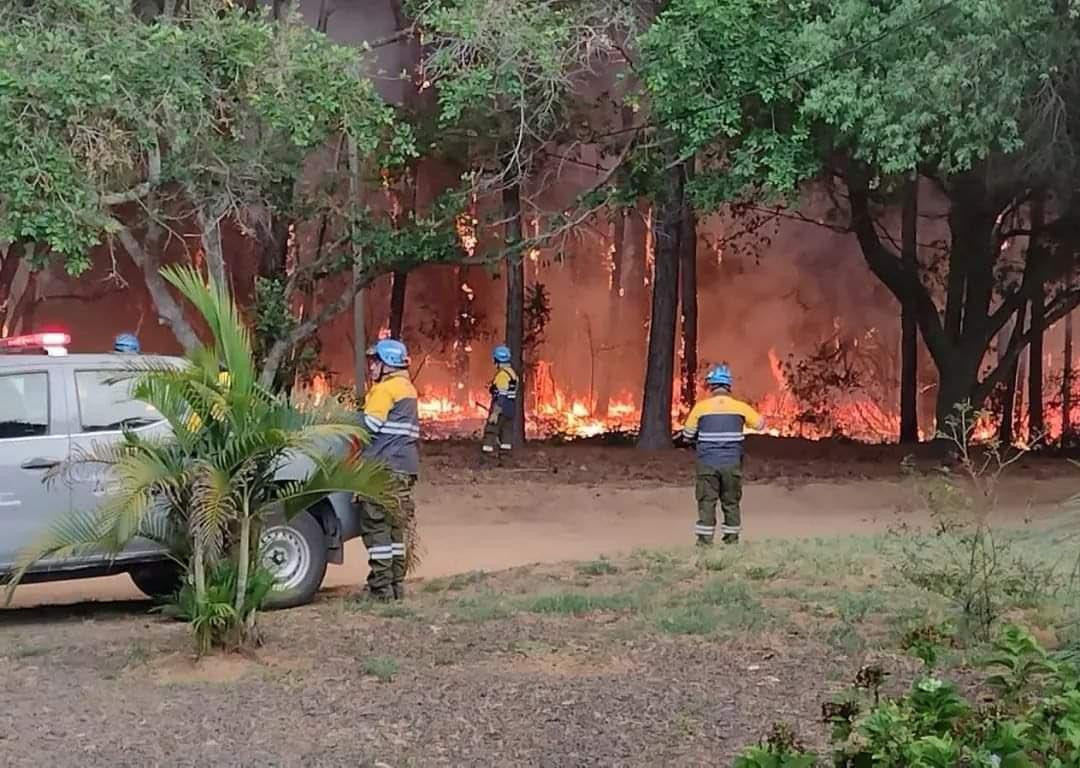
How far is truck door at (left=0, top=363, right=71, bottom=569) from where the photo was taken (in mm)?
8461

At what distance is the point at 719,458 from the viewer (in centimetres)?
1176

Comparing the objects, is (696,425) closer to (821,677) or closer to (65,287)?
(821,677)

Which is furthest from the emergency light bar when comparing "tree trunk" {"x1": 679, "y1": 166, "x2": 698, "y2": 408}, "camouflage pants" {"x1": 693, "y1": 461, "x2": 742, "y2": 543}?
"tree trunk" {"x1": 679, "y1": 166, "x2": 698, "y2": 408}

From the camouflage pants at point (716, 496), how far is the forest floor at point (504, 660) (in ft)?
1.87

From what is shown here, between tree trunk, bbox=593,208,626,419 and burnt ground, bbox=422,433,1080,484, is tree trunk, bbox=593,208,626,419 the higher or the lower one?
the higher one

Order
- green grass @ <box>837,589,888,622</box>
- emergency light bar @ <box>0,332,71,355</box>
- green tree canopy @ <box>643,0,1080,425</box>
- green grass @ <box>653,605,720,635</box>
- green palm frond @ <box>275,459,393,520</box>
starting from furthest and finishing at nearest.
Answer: green tree canopy @ <box>643,0,1080,425</box> < emergency light bar @ <box>0,332,71,355</box> < green grass @ <box>837,589,888,622</box> < green grass @ <box>653,605,720,635</box> < green palm frond @ <box>275,459,393,520</box>

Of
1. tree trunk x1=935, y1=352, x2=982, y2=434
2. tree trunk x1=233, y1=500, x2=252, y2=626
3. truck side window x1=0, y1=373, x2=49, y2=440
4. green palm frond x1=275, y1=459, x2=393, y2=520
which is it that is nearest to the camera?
tree trunk x1=233, y1=500, x2=252, y2=626

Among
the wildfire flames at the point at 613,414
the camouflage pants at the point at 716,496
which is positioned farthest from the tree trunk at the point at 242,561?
the wildfire flames at the point at 613,414

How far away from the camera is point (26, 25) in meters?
13.4

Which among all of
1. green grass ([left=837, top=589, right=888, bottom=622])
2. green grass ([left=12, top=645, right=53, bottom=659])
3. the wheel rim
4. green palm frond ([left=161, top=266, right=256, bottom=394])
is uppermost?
green palm frond ([left=161, top=266, right=256, bottom=394])

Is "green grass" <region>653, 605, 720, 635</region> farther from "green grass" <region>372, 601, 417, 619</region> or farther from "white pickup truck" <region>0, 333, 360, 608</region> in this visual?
"white pickup truck" <region>0, 333, 360, 608</region>

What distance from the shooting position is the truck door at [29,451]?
846 centimetres

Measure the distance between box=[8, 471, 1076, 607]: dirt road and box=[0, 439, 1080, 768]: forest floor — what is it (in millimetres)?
111

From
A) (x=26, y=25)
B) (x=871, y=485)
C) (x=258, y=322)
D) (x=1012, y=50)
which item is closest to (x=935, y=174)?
(x=871, y=485)
